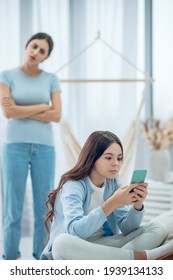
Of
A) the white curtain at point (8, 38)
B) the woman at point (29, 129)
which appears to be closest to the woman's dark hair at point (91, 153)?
the woman at point (29, 129)

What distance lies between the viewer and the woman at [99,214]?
49.9 inches

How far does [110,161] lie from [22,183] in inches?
29.1

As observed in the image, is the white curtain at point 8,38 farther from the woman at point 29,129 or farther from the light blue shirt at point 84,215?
the light blue shirt at point 84,215

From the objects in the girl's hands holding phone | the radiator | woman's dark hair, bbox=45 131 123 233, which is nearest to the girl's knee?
the girl's hands holding phone

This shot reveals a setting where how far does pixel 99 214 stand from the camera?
1.28 meters

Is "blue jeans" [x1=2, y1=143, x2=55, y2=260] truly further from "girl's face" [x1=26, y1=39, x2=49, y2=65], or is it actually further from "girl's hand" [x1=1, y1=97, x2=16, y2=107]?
"girl's face" [x1=26, y1=39, x2=49, y2=65]

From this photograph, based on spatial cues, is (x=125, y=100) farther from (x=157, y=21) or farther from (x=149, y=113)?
(x=157, y=21)

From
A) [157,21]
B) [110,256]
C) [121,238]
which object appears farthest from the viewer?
[157,21]

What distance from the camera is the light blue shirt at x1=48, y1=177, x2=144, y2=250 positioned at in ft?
4.21

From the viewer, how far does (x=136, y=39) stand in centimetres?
254

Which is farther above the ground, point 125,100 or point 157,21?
point 157,21
